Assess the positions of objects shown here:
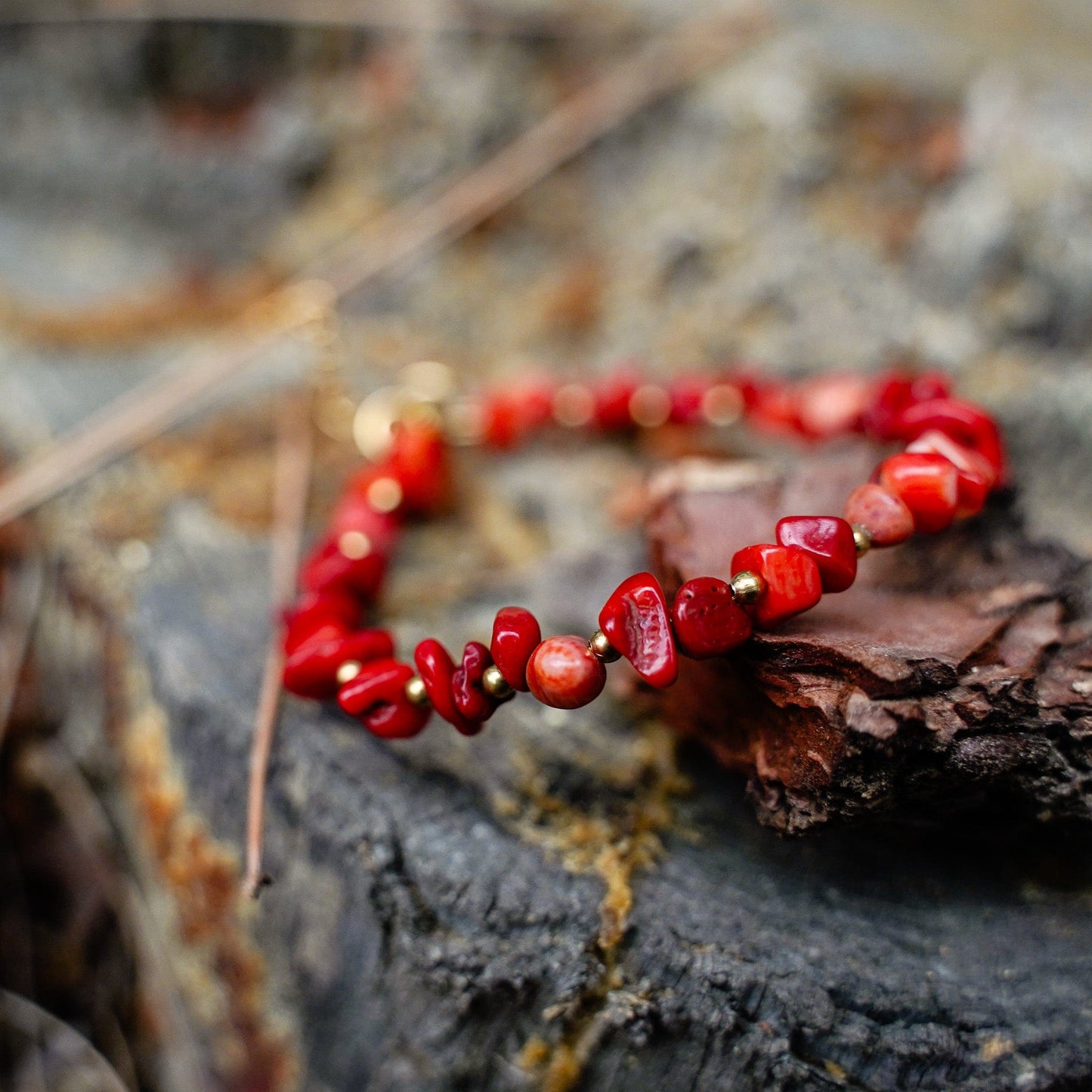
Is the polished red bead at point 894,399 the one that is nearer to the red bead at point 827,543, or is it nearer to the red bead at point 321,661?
the red bead at point 827,543

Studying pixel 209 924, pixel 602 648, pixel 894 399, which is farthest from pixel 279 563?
pixel 894 399

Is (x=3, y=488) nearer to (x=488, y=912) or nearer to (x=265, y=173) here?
(x=265, y=173)

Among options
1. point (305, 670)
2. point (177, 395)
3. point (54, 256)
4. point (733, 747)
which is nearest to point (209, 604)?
point (305, 670)

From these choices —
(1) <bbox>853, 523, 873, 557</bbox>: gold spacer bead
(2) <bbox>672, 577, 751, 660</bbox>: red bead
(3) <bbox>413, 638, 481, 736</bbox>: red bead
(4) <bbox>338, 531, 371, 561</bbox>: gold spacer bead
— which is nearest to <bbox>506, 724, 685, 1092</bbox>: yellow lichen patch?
(3) <bbox>413, 638, 481, 736</bbox>: red bead

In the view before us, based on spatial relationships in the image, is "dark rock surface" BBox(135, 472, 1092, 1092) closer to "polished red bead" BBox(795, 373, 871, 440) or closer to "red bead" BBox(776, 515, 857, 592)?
"red bead" BBox(776, 515, 857, 592)

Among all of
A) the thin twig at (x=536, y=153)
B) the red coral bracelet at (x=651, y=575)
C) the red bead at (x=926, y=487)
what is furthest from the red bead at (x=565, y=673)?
the thin twig at (x=536, y=153)

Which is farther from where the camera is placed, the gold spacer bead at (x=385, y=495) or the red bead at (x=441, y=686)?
the gold spacer bead at (x=385, y=495)
